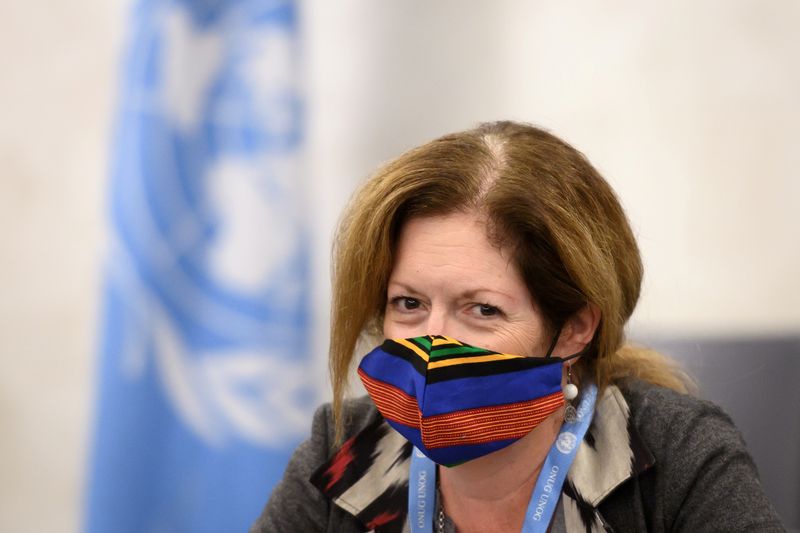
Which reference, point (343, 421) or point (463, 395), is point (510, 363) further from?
point (343, 421)

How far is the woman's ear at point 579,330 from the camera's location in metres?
1.43

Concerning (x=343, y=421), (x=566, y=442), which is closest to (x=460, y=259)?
(x=566, y=442)

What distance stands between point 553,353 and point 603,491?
0.22 meters

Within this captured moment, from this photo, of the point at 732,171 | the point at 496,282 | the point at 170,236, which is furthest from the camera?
the point at 732,171

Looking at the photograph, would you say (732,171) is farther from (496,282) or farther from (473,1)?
(496,282)

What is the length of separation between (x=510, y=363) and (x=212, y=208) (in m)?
1.05

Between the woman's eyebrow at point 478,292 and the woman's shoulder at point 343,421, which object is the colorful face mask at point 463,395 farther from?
the woman's shoulder at point 343,421

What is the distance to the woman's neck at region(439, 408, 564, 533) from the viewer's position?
1.44 meters

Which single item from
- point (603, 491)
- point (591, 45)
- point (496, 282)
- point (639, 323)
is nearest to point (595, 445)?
point (603, 491)

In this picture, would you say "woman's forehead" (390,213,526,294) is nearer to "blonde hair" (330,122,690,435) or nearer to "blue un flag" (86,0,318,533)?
"blonde hair" (330,122,690,435)

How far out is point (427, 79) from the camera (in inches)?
103

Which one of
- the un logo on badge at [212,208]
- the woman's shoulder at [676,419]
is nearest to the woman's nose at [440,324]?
the woman's shoulder at [676,419]

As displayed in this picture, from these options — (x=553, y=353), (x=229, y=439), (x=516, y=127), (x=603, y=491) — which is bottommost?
(x=229, y=439)

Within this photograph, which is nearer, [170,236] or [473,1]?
[170,236]
